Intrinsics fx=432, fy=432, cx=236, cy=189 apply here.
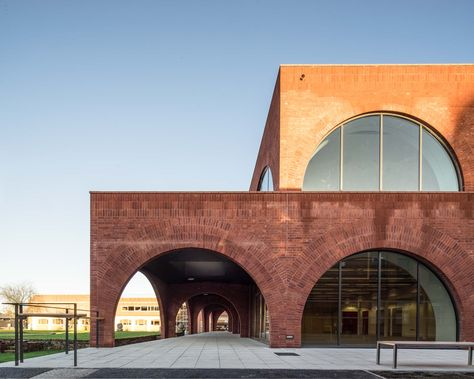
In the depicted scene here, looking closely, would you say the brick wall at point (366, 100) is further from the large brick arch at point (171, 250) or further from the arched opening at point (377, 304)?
the arched opening at point (377, 304)

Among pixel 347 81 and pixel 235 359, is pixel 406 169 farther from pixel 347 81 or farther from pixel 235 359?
pixel 235 359

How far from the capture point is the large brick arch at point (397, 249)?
14.3 meters

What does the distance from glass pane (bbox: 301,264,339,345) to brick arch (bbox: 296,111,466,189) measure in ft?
12.6

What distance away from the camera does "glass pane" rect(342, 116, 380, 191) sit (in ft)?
54.5

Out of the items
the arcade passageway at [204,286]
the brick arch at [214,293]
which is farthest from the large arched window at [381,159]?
the brick arch at [214,293]

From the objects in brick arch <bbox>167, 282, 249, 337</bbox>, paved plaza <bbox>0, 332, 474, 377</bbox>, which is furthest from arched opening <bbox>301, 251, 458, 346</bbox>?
brick arch <bbox>167, 282, 249, 337</bbox>

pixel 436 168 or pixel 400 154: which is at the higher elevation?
pixel 400 154

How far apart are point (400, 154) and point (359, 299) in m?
5.89

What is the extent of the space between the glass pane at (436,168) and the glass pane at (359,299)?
4107 millimetres

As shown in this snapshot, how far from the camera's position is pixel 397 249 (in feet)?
47.8

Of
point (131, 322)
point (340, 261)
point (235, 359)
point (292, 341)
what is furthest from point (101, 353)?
point (131, 322)

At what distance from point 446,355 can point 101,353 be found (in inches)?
396

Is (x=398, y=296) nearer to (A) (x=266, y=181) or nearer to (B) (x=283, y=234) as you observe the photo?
(B) (x=283, y=234)

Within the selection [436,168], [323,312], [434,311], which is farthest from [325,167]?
[434,311]
